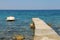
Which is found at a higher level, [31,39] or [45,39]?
[45,39]

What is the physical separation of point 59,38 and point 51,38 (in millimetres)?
380

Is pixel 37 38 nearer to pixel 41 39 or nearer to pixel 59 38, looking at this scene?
pixel 41 39

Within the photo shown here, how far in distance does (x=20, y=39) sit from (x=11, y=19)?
27.3m

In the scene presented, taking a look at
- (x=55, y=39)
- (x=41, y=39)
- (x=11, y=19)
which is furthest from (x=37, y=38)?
(x=11, y=19)

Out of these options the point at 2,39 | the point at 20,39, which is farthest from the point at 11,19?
the point at 20,39

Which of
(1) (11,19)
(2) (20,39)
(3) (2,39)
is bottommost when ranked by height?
(1) (11,19)

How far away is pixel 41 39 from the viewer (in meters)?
9.24

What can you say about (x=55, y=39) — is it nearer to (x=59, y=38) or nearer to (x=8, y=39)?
(x=59, y=38)

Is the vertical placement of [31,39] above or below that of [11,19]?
above

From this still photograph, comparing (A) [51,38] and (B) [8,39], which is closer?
(A) [51,38]

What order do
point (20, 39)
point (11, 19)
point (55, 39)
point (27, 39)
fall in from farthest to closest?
point (11, 19) → point (27, 39) → point (20, 39) → point (55, 39)

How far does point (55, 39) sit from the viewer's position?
9.05 meters

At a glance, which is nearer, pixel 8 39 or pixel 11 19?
pixel 8 39

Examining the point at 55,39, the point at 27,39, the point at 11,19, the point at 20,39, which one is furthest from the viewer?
the point at 11,19
